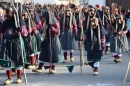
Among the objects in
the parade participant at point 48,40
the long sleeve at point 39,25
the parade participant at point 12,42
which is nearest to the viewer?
the parade participant at point 12,42

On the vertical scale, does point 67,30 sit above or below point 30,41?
above

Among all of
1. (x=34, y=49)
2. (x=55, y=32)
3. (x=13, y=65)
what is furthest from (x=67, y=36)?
(x=13, y=65)

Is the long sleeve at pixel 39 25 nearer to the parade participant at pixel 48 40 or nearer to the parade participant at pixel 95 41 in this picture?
the parade participant at pixel 48 40

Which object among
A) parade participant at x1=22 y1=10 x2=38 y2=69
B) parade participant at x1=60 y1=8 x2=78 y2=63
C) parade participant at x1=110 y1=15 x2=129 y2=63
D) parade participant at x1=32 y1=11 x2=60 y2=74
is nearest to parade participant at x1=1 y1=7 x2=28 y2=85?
parade participant at x1=32 y1=11 x2=60 y2=74

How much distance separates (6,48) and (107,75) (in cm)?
276

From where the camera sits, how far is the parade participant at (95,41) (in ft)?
26.8

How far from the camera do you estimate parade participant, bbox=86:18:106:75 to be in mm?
8156

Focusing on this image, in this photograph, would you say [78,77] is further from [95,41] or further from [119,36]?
[119,36]

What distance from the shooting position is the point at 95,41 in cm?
820

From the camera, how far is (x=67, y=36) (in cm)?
999

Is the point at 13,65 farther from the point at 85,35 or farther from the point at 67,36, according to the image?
→ the point at 67,36

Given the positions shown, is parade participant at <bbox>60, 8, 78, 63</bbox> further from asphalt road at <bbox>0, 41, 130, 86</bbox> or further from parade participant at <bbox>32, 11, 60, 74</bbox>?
parade participant at <bbox>32, 11, 60, 74</bbox>

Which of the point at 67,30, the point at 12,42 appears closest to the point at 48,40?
the point at 12,42

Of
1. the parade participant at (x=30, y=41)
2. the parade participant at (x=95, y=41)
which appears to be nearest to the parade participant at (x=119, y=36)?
the parade participant at (x=95, y=41)
